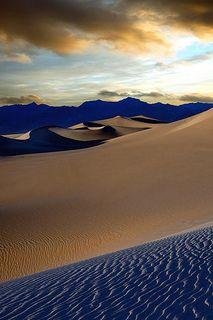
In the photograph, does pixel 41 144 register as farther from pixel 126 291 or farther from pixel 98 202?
pixel 126 291

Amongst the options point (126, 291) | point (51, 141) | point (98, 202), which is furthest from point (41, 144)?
point (126, 291)

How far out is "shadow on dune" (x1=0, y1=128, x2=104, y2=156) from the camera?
5562cm

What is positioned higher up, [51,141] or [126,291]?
[51,141]

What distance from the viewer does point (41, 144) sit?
228 ft

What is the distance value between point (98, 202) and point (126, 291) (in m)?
12.1

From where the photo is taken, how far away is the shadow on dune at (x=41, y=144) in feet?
182

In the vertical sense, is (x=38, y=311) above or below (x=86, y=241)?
above

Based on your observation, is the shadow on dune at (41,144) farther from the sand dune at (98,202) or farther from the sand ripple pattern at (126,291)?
the sand ripple pattern at (126,291)

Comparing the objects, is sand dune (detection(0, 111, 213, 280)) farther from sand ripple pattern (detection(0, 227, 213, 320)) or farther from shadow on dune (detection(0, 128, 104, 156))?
shadow on dune (detection(0, 128, 104, 156))

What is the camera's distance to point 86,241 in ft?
43.7

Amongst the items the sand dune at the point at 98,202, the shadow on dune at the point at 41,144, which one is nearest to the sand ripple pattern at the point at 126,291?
the sand dune at the point at 98,202

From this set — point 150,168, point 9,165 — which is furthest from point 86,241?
point 9,165

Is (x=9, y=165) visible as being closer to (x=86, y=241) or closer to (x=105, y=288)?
(x=86, y=241)

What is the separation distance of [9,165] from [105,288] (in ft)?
84.7
